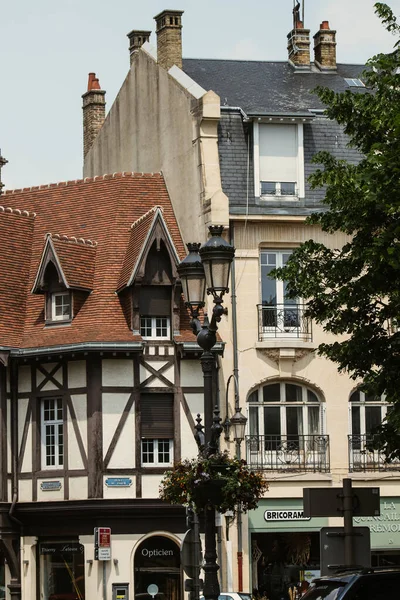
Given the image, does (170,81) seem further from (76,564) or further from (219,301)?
(219,301)

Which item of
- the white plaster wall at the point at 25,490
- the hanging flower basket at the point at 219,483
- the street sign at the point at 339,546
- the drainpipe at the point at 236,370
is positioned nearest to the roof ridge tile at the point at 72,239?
the drainpipe at the point at 236,370

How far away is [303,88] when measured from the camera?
1674 inches

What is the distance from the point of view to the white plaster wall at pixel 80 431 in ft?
120

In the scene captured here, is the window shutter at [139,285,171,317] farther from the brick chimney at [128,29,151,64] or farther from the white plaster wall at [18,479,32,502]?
the brick chimney at [128,29,151,64]

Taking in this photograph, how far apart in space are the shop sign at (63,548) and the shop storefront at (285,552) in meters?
4.32

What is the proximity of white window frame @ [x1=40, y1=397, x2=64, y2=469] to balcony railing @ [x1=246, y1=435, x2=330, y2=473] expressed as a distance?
4656 millimetres

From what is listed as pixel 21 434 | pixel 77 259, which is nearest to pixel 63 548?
pixel 21 434

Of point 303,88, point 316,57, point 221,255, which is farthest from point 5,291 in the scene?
point 221,255

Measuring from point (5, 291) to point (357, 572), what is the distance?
23345mm

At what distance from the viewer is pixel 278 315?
37.8 meters

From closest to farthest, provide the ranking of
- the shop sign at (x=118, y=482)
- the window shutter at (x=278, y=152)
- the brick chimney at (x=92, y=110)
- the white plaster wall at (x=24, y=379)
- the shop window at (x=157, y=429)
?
the shop sign at (x=118, y=482)
the shop window at (x=157, y=429)
the white plaster wall at (x=24, y=379)
the window shutter at (x=278, y=152)
the brick chimney at (x=92, y=110)

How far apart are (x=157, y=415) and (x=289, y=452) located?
350 cm

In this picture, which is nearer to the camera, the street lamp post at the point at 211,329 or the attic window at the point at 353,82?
the street lamp post at the point at 211,329

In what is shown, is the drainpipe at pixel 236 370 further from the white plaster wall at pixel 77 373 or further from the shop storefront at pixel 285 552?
the white plaster wall at pixel 77 373
